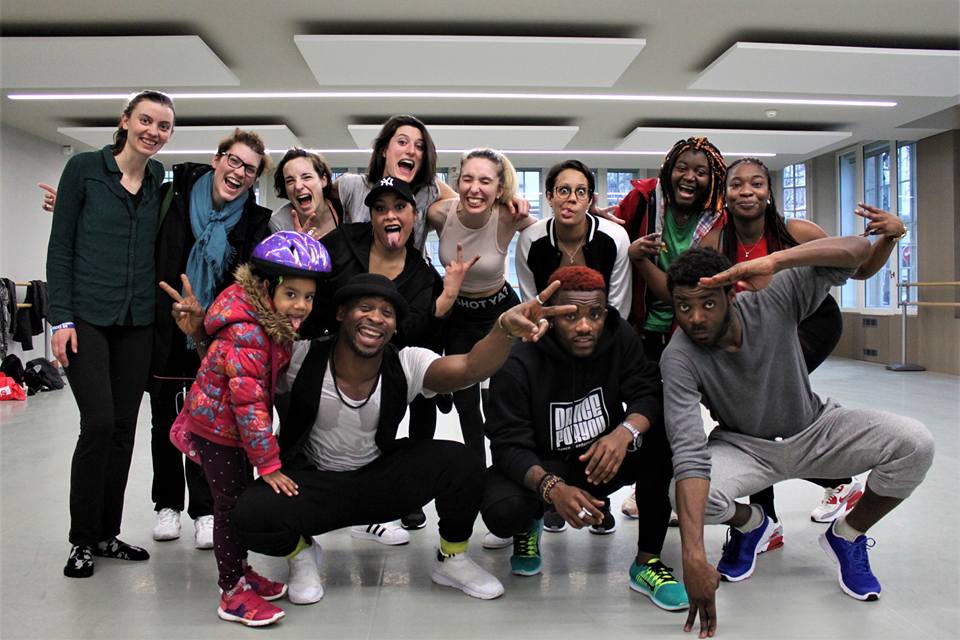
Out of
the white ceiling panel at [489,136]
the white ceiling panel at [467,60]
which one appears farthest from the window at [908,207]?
the white ceiling panel at [467,60]

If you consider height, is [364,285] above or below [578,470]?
above

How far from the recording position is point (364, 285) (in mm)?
2180

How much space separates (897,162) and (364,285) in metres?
10.6

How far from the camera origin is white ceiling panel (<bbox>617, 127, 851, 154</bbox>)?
952 cm

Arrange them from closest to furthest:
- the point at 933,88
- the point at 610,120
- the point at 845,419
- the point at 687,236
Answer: the point at 845,419 → the point at 687,236 → the point at 933,88 → the point at 610,120

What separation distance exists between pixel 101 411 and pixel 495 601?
153cm

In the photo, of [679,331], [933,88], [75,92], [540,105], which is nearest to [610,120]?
[540,105]

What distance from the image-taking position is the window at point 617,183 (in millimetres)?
13281

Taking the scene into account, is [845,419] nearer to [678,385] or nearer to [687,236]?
[678,385]

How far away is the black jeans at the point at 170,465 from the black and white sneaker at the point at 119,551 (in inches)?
10.4

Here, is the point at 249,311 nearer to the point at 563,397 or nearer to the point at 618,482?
the point at 563,397

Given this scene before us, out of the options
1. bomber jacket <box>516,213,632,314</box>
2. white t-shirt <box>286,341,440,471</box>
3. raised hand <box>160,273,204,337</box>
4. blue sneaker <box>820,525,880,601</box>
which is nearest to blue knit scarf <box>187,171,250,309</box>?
raised hand <box>160,273,204,337</box>

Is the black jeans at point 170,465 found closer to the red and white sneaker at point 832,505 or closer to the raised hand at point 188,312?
the raised hand at point 188,312

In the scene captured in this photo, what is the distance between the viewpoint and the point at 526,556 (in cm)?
247
